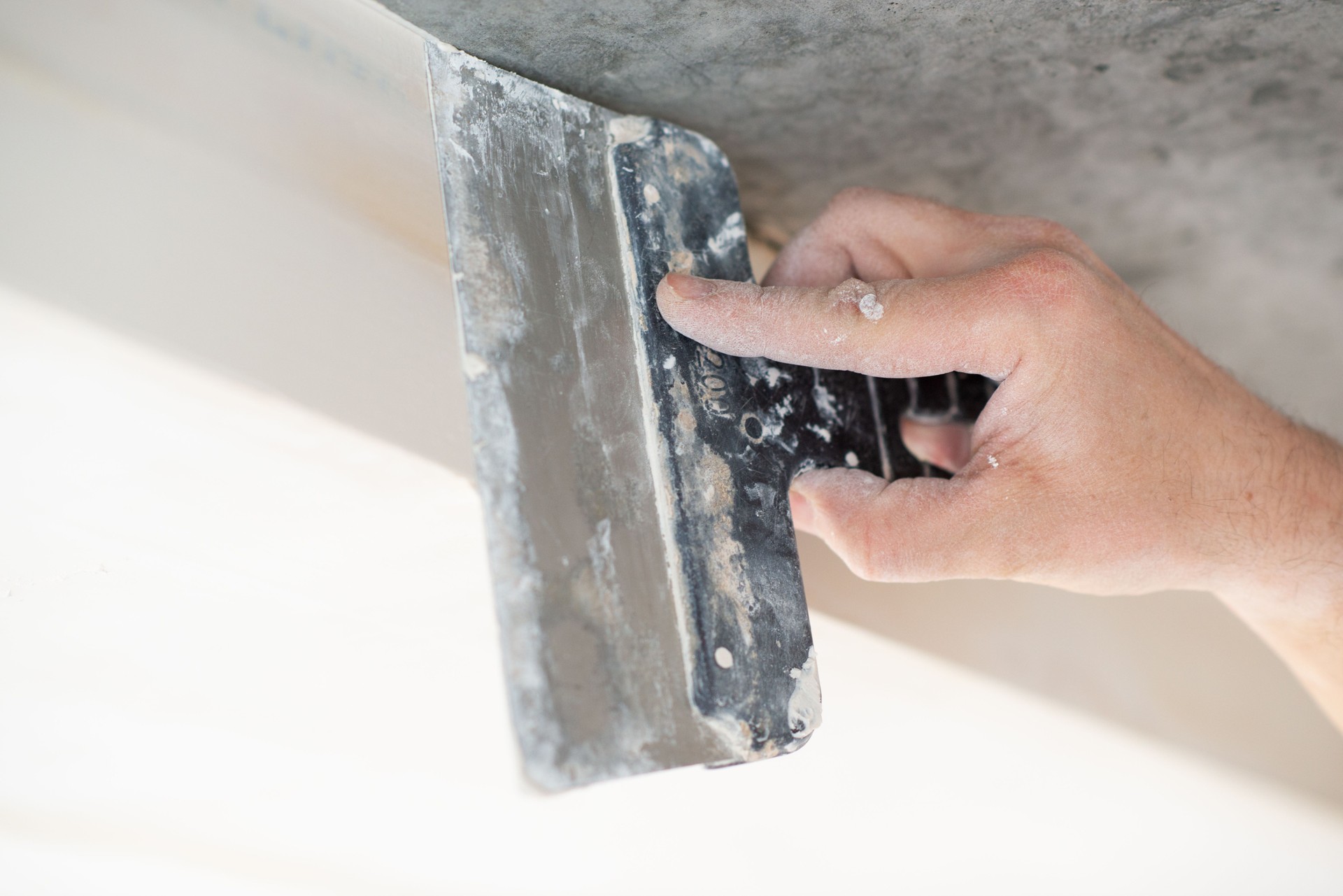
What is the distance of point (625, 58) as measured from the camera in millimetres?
1009

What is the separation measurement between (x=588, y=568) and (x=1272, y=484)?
99cm

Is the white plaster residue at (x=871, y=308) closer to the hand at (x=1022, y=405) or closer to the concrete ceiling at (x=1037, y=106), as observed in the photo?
the hand at (x=1022, y=405)

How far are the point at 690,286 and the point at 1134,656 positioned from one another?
1366 mm

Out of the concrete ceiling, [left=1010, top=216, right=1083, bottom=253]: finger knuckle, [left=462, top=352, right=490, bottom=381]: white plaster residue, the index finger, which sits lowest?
[left=462, top=352, right=490, bottom=381]: white plaster residue

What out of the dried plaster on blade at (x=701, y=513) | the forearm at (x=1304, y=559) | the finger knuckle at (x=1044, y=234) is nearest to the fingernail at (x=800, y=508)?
the dried plaster on blade at (x=701, y=513)

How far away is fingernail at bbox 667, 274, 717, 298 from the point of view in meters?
0.93

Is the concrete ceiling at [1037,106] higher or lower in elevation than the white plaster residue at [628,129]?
higher

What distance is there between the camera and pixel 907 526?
3.23 feet

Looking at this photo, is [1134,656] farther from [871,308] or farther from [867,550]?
[871,308]

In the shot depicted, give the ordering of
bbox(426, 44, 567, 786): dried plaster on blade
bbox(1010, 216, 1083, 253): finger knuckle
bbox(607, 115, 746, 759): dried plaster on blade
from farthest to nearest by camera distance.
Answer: bbox(1010, 216, 1083, 253): finger knuckle < bbox(607, 115, 746, 759): dried plaster on blade < bbox(426, 44, 567, 786): dried plaster on blade

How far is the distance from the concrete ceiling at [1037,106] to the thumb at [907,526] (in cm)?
54

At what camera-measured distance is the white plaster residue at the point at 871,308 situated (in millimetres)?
937

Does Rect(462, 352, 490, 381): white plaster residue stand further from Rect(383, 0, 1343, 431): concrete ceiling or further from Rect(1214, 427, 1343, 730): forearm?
Rect(1214, 427, 1343, 730): forearm

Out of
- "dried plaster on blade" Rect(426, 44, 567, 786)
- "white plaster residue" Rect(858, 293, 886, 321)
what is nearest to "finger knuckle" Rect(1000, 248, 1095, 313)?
"white plaster residue" Rect(858, 293, 886, 321)
